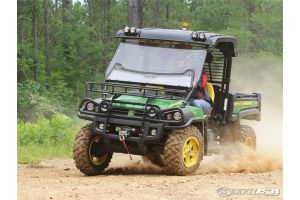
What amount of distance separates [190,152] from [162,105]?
66cm

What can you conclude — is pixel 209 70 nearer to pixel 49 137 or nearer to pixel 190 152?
pixel 190 152

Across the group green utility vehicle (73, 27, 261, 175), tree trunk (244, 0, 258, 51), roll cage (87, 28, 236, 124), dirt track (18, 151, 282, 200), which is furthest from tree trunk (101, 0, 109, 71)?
dirt track (18, 151, 282, 200)

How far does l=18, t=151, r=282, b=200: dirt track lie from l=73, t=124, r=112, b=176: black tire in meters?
0.14

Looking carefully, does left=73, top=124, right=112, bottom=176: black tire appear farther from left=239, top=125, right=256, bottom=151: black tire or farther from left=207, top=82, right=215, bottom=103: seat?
left=239, top=125, right=256, bottom=151: black tire

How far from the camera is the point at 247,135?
1063 cm

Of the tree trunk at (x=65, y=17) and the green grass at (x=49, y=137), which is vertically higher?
the tree trunk at (x=65, y=17)

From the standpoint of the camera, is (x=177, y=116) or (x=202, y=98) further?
(x=202, y=98)

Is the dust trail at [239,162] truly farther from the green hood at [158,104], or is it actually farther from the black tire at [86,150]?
the black tire at [86,150]

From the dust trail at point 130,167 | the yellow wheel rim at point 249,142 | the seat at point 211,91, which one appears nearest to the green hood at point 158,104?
the seat at point 211,91

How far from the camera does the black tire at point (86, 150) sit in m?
9.14

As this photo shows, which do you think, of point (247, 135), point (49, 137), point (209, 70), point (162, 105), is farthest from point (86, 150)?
point (49, 137)

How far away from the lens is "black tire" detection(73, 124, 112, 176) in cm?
914

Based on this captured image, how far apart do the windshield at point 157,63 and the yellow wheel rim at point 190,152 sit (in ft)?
2.62
